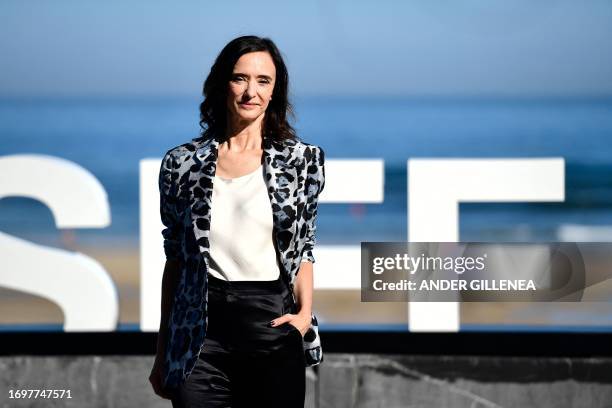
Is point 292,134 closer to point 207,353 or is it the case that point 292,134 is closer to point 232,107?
point 232,107

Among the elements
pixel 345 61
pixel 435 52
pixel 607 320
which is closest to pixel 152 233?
pixel 345 61

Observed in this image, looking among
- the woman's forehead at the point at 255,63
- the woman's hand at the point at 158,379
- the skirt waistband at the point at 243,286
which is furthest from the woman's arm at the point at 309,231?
the woman's hand at the point at 158,379

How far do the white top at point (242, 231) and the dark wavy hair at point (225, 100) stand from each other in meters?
0.17

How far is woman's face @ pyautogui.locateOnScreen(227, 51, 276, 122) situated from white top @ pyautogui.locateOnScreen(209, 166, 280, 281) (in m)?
0.15

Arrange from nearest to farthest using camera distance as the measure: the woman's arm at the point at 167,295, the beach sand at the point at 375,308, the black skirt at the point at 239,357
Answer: the black skirt at the point at 239,357 → the woman's arm at the point at 167,295 → the beach sand at the point at 375,308

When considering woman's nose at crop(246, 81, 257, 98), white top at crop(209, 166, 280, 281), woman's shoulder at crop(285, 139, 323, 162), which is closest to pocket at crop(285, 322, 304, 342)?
white top at crop(209, 166, 280, 281)

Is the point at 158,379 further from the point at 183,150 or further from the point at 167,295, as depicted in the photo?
the point at 183,150

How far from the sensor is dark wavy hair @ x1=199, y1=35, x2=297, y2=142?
237 cm

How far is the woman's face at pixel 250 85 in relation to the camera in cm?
Answer: 234

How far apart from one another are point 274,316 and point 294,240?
7.2 inches

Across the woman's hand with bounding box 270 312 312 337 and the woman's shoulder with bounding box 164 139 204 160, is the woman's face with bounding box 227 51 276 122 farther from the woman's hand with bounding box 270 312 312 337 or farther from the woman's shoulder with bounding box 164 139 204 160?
the woman's hand with bounding box 270 312 312 337

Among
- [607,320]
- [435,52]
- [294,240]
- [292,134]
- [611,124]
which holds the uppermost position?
[435,52]

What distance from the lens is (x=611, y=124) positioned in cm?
459

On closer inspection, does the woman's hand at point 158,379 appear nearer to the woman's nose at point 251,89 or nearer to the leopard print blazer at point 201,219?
the leopard print blazer at point 201,219
